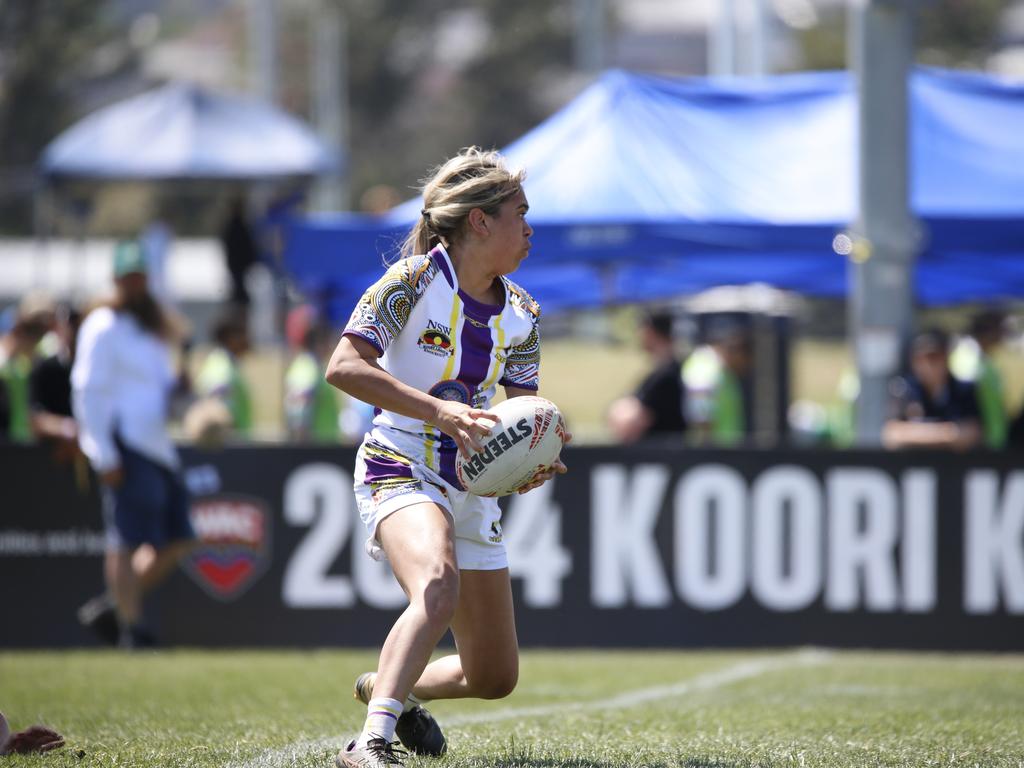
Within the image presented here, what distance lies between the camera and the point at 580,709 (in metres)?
7.17

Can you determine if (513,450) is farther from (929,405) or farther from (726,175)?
(726,175)

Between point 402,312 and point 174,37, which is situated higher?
point 174,37

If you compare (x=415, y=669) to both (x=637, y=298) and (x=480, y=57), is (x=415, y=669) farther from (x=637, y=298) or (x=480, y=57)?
(x=480, y=57)

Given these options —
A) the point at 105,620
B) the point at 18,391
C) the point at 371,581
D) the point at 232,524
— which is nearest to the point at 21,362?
the point at 18,391

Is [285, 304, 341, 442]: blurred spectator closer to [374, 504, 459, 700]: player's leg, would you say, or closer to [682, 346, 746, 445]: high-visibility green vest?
[682, 346, 746, 445]: high-visibility green vest

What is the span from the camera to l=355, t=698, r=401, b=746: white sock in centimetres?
472

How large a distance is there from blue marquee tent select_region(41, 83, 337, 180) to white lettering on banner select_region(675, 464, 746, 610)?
453 inches

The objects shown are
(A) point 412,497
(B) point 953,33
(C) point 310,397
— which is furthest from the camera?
(B) point 953,33

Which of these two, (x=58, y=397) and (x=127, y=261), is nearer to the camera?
(x=127, y=261)

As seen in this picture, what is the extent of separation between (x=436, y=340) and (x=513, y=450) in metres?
0.50

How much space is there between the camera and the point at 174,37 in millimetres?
73688

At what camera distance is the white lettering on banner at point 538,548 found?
10.5 m

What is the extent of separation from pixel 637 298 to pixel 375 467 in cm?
1066

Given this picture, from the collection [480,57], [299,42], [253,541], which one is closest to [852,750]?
[253,541]
